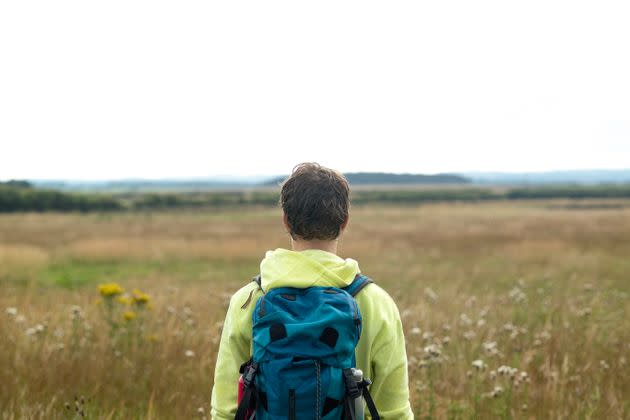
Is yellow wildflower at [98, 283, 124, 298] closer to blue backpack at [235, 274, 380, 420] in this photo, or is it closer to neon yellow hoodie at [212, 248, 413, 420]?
neon yellow hoodie at [212, 248, 413, 420]

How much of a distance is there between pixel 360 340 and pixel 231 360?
514mm

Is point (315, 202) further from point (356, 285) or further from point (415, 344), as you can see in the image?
point (415, 344)

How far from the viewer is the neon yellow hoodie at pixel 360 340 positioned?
218 cm

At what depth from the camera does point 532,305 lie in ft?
28.9

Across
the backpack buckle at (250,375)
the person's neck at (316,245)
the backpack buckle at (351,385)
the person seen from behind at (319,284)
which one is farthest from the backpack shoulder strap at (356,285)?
the backpack buckle at (250,375)

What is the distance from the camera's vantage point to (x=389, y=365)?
229cm

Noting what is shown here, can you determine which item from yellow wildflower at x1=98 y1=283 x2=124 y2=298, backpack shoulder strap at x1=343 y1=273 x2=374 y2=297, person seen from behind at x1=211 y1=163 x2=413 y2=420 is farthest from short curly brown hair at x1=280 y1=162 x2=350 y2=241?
yellow wildflower at x1=98 y1=283 x2=124 y2=298

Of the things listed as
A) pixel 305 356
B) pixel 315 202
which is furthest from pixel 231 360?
pixel 315 202

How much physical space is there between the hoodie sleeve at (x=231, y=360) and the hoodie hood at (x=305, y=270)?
0.55 feet

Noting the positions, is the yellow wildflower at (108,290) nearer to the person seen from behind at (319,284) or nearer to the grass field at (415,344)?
the grass field at (415,344)

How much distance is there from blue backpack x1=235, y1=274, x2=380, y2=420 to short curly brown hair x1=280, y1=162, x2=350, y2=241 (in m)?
0.24

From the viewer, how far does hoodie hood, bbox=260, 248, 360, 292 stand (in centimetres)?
215

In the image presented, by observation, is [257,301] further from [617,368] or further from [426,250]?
[426,250]

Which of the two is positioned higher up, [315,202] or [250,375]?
[315,202]
